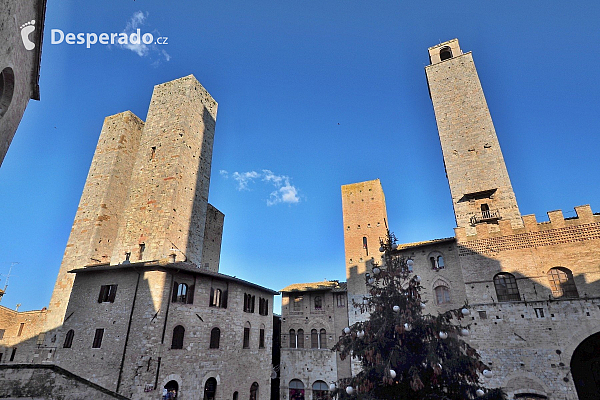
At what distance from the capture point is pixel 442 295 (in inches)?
741

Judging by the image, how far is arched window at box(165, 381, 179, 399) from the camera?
14398 mm

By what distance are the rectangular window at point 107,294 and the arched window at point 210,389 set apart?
6591 mm

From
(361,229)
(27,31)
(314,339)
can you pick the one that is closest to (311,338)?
(314,339)

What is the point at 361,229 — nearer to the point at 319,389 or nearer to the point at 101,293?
the point at 319,389

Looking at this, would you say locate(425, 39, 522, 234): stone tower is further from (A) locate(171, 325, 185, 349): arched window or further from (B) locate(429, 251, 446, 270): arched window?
(A) locate(171, 325, 185, 349): arched window

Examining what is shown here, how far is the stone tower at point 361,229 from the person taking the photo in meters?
24.1

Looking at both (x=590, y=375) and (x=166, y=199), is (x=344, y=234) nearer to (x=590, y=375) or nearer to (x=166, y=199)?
(x=166, y=199)

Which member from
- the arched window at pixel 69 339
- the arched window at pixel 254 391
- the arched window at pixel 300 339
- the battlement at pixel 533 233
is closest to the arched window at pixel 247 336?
the arched window at pixel 254 391

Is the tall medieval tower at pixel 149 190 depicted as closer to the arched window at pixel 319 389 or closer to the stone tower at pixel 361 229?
the stone tower at pixel 361 229

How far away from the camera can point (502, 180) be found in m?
19.2

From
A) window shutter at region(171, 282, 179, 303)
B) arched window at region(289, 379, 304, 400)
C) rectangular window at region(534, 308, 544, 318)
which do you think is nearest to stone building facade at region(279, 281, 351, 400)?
arched window at region(289, 379, 304, 400)

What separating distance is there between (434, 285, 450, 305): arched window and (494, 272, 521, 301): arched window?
3.55 meters

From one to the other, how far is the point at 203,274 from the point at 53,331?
930 centimetres

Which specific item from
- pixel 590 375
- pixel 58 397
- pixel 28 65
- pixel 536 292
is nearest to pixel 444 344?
pixel 536 292
